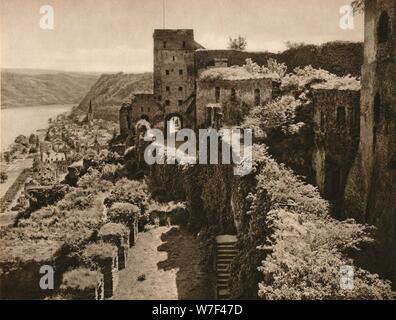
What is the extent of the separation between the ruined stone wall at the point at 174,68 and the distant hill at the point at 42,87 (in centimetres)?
2867

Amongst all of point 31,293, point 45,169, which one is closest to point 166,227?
point 31,293

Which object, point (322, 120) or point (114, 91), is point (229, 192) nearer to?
point (322, 120)

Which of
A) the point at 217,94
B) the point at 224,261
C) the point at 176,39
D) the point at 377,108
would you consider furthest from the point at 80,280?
the point at 176,39

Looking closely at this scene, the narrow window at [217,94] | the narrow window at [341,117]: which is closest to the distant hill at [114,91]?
the narrow window at [217,94]

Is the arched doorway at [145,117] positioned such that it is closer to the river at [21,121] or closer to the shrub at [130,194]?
the shrub at [130,194]

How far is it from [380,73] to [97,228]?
52.7 feet

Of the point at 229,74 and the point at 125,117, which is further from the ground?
the point at 229,74

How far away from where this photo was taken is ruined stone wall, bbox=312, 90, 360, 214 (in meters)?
20.2

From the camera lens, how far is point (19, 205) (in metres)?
37.0

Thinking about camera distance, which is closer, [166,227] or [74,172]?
[166,227]

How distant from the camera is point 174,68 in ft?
133

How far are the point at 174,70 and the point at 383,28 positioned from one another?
2444cm
